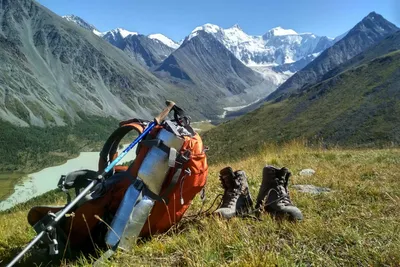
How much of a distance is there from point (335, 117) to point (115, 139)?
341 feet

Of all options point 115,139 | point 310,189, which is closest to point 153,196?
point 115,139

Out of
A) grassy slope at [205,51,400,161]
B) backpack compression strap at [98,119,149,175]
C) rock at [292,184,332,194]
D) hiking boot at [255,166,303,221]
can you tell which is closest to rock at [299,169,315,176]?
rock at [292,184,332,194]

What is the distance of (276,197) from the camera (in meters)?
5.36

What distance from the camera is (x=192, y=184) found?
15.6ft

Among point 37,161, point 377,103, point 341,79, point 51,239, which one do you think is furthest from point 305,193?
point 37,161

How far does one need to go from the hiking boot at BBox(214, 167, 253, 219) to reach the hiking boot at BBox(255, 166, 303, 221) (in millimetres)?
227

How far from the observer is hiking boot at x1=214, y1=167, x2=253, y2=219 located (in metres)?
5.51

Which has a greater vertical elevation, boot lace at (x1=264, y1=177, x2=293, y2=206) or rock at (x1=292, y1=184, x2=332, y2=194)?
boot lace at (x1=264, y1=177, x2=293, y2=206)

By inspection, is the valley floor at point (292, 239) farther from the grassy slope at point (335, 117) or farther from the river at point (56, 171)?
the river at point (56, 171)

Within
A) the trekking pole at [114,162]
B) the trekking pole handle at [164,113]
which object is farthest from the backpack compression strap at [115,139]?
the trekking pole handle at [164,113]

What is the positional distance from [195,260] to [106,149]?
2.40m

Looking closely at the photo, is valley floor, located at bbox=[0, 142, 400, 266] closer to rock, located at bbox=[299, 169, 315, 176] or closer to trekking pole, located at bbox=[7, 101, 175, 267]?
trekking pole, located at bbox=[7, 101, 175, 267]

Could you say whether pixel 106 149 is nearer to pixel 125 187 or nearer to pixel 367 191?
pixel 125 187

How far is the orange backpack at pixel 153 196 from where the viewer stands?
455cm
